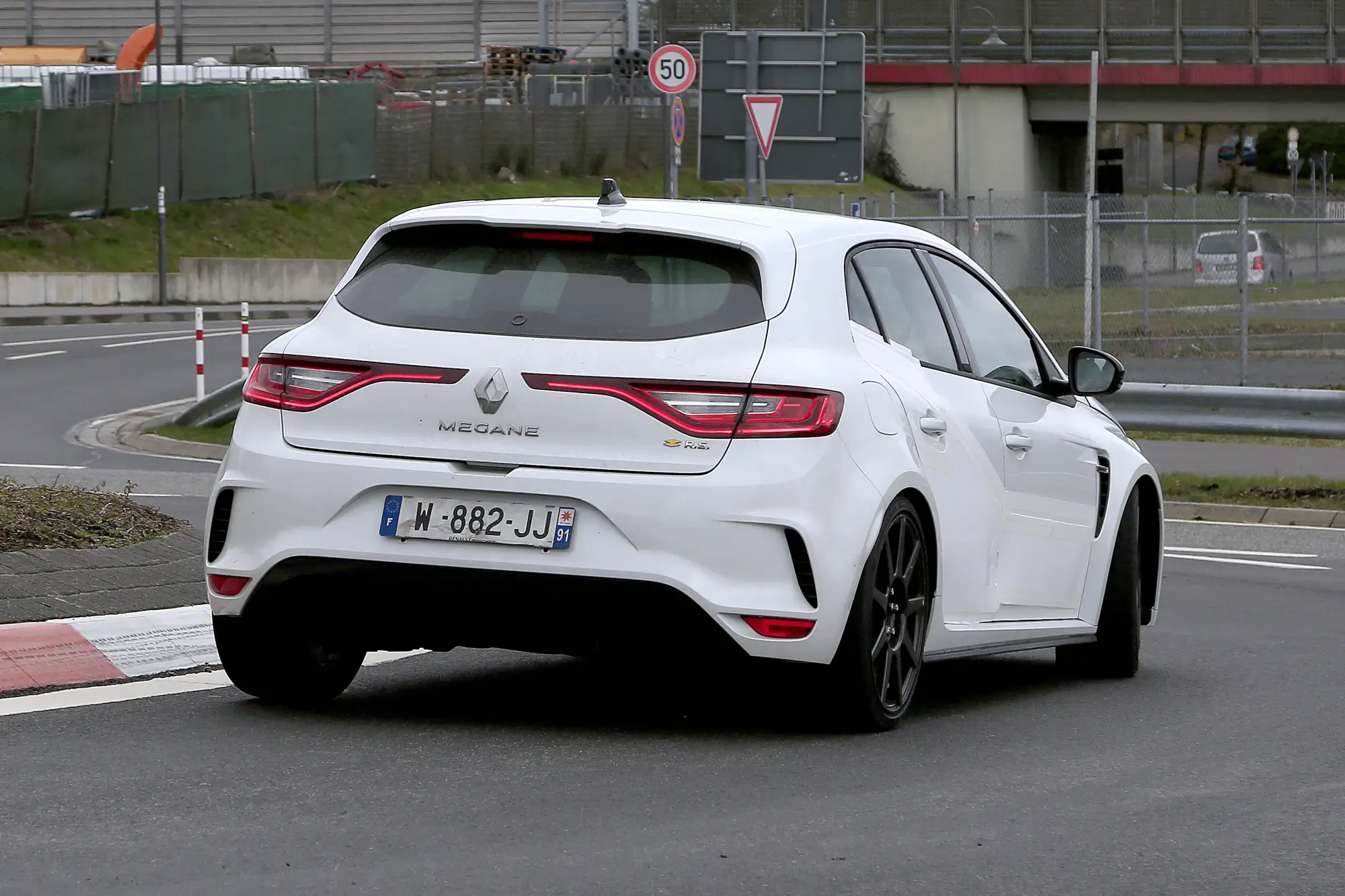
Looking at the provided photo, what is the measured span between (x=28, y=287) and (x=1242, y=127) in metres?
82.7

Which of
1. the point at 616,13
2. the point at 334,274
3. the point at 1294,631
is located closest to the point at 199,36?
the point at 616,13

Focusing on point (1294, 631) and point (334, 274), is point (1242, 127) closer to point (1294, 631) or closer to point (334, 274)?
point (334, 274)

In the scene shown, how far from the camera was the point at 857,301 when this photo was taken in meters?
6.70

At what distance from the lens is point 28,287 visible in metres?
39.5

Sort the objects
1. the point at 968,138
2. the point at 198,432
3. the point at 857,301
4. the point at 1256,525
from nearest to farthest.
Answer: the point at 857,301 < the point at 1256,525 < the point at 198,432 < the point at 968,138

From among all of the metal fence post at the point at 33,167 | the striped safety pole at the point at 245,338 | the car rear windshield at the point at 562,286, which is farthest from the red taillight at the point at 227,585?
the metal fence post at the point at 33,167

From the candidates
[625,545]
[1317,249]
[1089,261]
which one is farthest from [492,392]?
[1317,249]

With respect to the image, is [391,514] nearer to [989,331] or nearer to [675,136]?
[989,331]

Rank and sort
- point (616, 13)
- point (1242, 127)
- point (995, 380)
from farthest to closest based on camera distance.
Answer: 1. point (1242, 127)
2. point (616, 13)
3. point (995, 380)

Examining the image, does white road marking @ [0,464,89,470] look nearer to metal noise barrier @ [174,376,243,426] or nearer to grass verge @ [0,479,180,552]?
metal noise barrier @ [174,376,243,426]

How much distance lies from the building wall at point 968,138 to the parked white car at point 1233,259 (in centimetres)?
2653

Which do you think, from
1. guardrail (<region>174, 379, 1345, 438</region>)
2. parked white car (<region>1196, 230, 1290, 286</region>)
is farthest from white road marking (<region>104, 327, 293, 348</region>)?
guardrail (<region>174, 379, 1345, 438</region>)

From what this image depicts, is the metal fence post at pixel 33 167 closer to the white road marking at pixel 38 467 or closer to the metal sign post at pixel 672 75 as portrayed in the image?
the metal sign post at pixel 672 75

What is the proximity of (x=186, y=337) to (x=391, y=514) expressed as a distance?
95.0 ft
